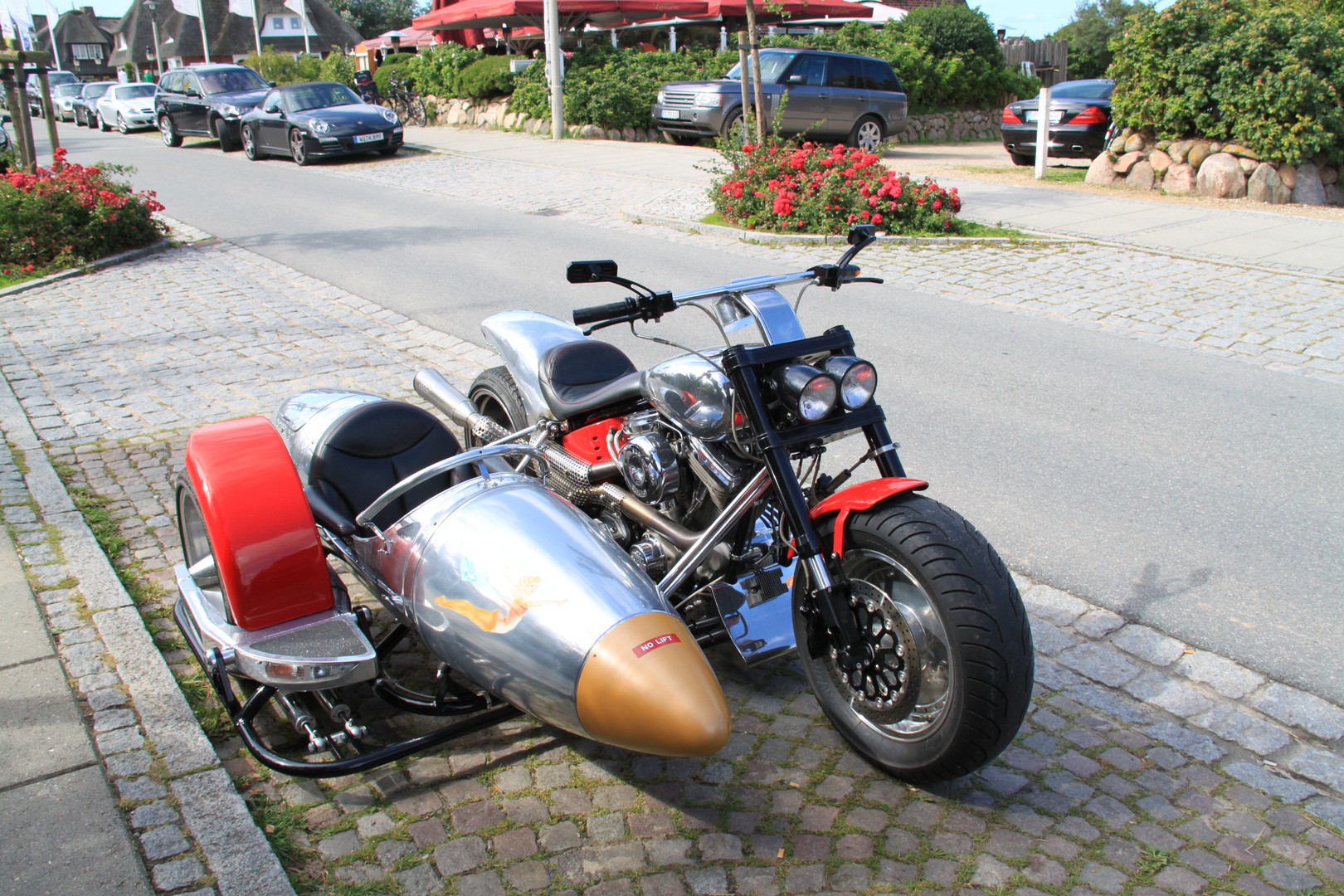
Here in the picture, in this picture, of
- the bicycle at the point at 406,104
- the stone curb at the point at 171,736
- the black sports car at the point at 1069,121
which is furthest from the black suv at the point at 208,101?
the stone curb at the point at 171,736

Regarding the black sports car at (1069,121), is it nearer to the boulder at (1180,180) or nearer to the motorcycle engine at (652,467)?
the boulder at (1180,180)

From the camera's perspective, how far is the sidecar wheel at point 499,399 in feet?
14.5

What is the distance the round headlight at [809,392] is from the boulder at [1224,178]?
13027 mm

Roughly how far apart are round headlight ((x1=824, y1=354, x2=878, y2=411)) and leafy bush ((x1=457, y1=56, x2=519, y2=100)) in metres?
25.6

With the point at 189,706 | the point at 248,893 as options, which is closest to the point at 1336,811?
the point at 248,893

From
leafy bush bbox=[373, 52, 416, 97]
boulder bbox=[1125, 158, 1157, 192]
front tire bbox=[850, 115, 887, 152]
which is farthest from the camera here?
leafy bush bbox=[373, 52, 416, 97]

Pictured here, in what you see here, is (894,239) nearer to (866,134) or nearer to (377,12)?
(866,134)

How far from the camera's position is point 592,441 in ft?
11.9

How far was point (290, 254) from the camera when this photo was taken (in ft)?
35.3

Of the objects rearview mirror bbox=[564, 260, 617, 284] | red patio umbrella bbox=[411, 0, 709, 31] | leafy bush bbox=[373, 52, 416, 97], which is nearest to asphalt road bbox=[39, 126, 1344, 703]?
rearview mirror bbox=[564, 260, 617, 284]

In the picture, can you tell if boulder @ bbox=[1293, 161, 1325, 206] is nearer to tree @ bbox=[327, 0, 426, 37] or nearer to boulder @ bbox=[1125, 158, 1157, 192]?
boulder @ bbox=[1125, 158, 1157, 192]

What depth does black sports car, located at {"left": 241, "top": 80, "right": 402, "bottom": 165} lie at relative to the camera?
60.6 feet

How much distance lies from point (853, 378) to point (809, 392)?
0.54 ft

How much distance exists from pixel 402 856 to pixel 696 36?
3435 cm
